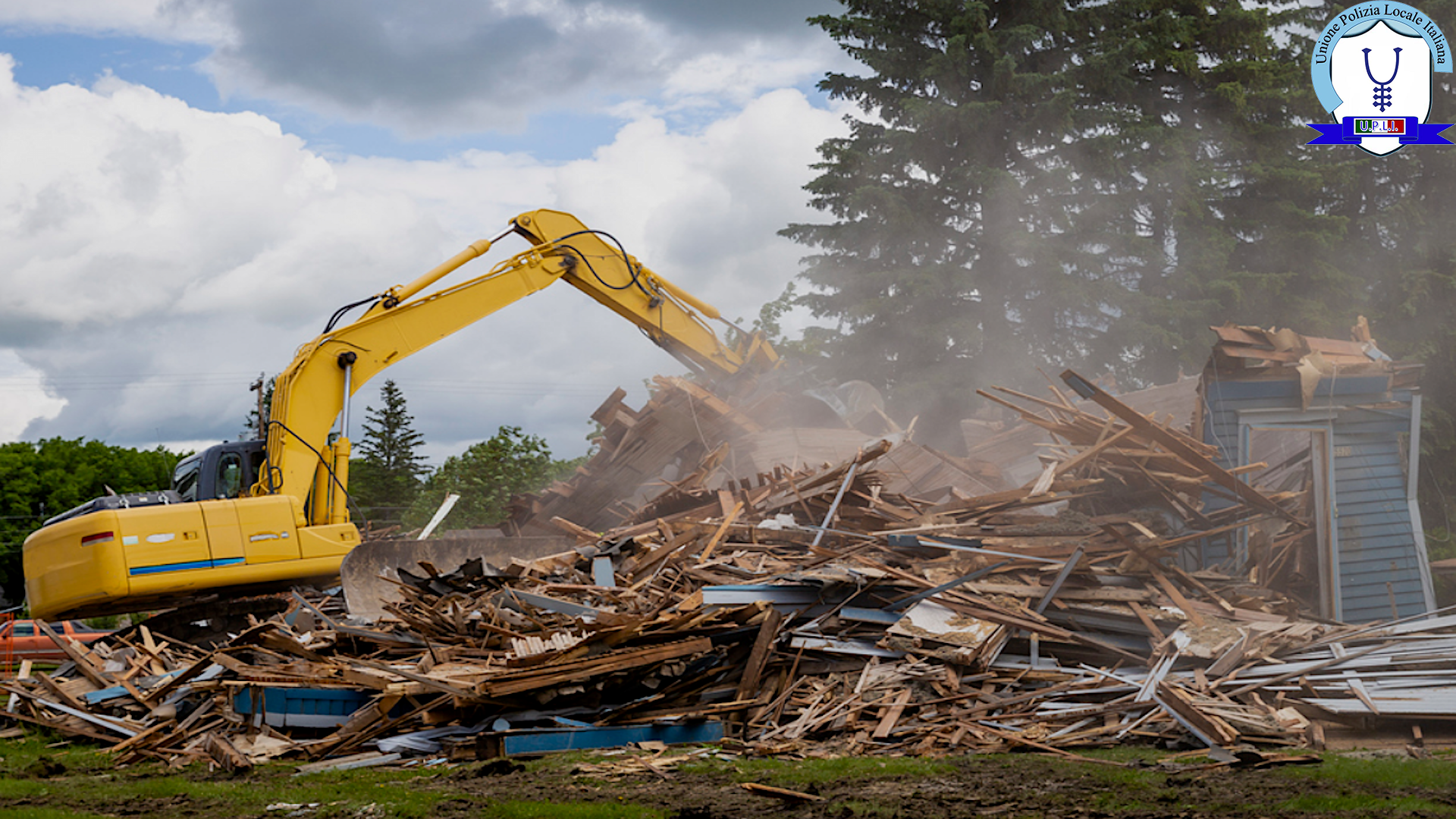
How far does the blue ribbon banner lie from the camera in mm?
24375

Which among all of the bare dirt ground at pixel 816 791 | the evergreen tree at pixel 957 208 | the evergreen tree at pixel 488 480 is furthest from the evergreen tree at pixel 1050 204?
the bare dirt ground at pixel 816 791

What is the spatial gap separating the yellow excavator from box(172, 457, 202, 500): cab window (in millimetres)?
35

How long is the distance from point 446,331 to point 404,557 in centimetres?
344

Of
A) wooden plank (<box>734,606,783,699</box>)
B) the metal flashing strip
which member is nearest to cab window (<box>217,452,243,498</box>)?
the metal flashing strip

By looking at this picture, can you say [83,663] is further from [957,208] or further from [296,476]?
[957,208]

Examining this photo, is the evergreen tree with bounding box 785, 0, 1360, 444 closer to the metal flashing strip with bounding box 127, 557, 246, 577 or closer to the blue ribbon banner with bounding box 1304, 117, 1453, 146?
the blue ribbon banner with bounding box 1304, 117, 1453, 146

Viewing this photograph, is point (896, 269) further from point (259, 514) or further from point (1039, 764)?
point (1039, 764)

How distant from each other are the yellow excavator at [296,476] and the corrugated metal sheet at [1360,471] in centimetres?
740

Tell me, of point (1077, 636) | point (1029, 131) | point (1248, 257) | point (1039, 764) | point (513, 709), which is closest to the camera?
point (1039, 764)

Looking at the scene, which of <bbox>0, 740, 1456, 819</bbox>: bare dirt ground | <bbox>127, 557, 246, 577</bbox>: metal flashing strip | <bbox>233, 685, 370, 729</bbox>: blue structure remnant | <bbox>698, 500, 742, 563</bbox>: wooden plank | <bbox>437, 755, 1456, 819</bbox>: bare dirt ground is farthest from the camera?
<bbox>127, 557, 246, 577</bbox>: metal flashing strip

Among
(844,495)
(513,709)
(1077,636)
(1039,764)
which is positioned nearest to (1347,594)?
(1077,636)

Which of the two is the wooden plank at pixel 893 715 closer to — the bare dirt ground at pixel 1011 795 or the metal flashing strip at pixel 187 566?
the bare dirt ground at pixel 1011 795

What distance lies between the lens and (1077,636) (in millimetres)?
9492

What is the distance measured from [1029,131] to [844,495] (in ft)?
61.7
